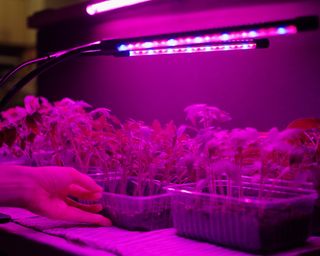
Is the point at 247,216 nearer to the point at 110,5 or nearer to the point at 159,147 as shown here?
the point at 159,147

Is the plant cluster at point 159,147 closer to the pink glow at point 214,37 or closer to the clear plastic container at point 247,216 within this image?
the clear plastic container at point 247,216

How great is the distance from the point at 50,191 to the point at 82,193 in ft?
0.26

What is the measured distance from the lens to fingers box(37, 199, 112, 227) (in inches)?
47.3

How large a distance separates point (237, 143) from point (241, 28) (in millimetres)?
229

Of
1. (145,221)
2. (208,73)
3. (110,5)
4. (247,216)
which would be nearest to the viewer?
(247,216)

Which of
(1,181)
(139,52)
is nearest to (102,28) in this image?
(139,52)

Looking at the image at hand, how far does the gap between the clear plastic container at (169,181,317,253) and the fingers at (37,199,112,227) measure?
204 millimetres

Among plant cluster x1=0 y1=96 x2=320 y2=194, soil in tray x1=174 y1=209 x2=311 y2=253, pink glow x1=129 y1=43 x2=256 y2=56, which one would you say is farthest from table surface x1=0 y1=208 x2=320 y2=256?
pink glow x1=129 y1=43 x2=256 y2=56

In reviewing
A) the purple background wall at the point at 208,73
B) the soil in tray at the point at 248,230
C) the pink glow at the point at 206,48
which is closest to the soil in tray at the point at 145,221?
the soil in tray at the point at 248,230

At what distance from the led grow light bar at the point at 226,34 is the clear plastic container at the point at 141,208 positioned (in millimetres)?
348

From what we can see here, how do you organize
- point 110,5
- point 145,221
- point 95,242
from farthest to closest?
point 110,5, point 145,221, point 95,242

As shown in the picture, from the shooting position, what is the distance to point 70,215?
47.6 inches

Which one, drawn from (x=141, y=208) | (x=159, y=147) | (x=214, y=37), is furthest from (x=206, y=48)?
(x=141, y=208)

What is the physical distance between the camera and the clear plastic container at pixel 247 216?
957 millimetres
